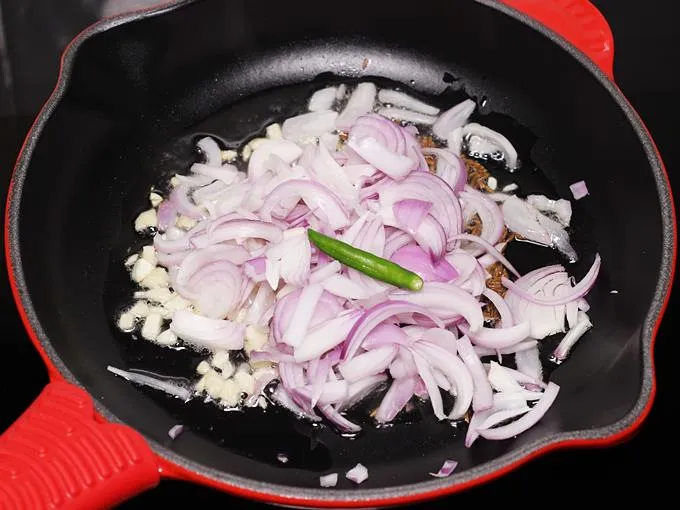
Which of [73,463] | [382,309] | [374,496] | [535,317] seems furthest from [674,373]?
[73,463]

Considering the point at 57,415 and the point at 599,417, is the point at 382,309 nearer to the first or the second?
the point at 599,417

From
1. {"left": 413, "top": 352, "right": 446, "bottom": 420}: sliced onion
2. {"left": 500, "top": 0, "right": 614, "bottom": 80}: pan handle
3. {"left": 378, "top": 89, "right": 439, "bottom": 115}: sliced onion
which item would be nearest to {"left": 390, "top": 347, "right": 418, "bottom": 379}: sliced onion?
{"left": 413, "top": 352, "right": 446, "bottom": 420}: sliced onion

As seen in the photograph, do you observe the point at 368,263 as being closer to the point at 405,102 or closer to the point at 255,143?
the point at 255,143

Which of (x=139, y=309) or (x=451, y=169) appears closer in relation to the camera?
(x=139, y=309)

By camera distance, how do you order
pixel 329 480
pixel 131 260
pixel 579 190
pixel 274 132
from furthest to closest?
1. pixel 274 132
2. pixel 579 190
3. pixel 131 260
4. pixel 329 480

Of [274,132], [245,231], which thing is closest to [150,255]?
[245,231]

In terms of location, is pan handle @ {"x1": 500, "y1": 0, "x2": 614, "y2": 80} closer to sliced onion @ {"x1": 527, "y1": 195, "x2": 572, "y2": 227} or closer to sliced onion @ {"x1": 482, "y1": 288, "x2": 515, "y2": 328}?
sliced onion @ {"x1": 527, "y1": 195, "x2": 572, "y2": 227}
